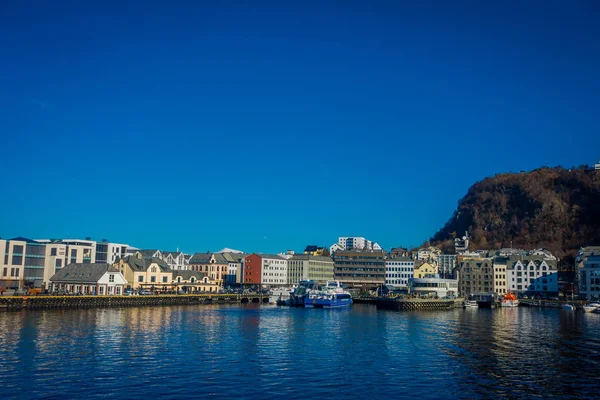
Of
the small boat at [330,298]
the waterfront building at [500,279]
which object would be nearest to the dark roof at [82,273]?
the small boat at [330,298]

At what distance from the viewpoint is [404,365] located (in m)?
46.2

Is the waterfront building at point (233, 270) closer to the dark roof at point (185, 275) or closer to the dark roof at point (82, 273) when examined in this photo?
the dark roof at point (185, 275)

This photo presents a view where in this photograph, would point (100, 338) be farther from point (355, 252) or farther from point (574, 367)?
point (355, 252)

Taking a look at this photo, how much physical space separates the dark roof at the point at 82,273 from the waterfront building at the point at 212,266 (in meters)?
68.4

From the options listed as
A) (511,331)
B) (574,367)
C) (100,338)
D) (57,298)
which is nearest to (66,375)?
(100,338)

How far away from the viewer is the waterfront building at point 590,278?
14450 cm

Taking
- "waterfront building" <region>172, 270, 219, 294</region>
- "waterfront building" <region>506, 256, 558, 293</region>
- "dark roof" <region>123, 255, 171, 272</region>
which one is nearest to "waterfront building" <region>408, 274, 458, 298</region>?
"waterfront building" <region>506, 256, 558, 293</region>

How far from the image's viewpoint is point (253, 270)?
606 ft

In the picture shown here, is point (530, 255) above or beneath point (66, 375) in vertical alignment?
above

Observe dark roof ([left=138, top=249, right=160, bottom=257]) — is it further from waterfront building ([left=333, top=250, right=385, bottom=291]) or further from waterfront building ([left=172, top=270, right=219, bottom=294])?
waterfront building ([left=333, top=250, right=385, bottom=291])

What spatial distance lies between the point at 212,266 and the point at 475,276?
83.7 m

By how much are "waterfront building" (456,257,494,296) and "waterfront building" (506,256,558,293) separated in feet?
18.8

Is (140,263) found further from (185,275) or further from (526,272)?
(526,272)

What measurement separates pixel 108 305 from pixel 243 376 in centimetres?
7340
